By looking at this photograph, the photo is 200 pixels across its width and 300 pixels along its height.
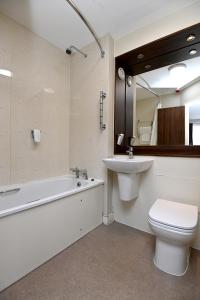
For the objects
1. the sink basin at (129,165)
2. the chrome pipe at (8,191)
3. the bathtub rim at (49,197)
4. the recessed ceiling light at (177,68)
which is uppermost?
the recessed ceiling light at (177,68)

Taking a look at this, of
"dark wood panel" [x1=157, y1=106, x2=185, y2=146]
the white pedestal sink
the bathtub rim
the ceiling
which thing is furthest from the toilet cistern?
the ceiling

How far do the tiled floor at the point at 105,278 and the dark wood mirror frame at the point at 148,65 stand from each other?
100cm

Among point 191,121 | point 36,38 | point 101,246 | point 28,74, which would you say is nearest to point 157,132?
point 191,121

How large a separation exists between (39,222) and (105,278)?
2.18 feet

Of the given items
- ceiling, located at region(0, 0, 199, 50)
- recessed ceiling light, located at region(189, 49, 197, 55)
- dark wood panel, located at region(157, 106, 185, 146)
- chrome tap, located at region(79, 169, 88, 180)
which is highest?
ceiling, located at region(0, 0, 199, 50)

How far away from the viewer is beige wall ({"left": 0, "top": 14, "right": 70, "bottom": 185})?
1693 mm

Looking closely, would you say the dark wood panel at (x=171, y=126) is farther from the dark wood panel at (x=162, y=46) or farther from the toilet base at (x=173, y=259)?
the toilet base at (x=173, y=259)

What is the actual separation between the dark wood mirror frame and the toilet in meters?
0.62

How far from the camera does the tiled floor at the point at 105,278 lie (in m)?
1.03

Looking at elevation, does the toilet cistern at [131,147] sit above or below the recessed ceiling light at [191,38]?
below

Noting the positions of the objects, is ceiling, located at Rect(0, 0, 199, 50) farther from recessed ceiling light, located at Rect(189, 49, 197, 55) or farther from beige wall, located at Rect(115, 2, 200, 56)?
recessed ceiling light, located at Rect(189, 49, 197, 55)

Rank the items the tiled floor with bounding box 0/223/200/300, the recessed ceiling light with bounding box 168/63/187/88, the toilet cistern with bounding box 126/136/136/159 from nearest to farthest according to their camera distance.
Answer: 1. the tiled floor with bounding box 0/223/200/300
2. the recessed ceiling light with bounding box 168/63/187/88
3. the toilet cistern with bounding box 126/136/136/159

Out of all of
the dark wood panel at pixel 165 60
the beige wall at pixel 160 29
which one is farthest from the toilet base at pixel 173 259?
the beige wall at pixel 160 29

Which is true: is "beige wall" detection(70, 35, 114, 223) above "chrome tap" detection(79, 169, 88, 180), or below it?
above
